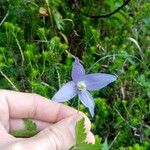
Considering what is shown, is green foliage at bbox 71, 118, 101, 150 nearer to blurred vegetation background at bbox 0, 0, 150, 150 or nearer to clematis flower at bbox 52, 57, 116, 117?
clematis flower at bbox 52, 57, 116, 117

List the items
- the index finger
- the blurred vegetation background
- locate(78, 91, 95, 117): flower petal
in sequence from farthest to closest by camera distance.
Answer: the blurred vegetation background < the index finger < locate(78, 91, 95, 117): flower petal

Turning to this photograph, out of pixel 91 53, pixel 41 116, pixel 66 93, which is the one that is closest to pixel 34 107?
pixel 41 116

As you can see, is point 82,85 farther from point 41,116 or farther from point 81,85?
point 41,116

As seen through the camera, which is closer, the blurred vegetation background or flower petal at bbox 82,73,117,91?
flower petal at bbox 82,73,117,91

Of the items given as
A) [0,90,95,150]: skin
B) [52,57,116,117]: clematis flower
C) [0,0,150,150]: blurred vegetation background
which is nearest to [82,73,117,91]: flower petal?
[52,57,116,117]: clematis flower

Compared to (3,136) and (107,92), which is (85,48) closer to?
(107,92)

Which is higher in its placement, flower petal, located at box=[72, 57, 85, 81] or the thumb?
flower petal, located at box=[72, 57, 85, 81]

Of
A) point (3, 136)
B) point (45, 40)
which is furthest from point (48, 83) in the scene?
point (3, 136)

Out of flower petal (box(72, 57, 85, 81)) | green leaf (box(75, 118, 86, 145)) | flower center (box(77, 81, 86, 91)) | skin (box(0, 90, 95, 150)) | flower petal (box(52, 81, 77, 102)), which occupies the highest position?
flower petal (box(72, 57, 85, 81))
